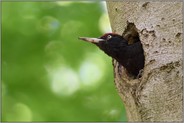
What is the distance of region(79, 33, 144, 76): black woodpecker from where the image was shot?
266cm

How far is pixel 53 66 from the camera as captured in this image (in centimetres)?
463

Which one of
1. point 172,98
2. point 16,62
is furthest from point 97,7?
point 172,98

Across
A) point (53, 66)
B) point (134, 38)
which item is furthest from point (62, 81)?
point (134, 38)

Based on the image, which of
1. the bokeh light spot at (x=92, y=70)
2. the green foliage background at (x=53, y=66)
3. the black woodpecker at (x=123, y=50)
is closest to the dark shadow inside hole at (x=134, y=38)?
the black woodpecker at (x=123, y=50)

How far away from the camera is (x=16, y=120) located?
4484mm

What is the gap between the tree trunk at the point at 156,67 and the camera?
2.18 meters

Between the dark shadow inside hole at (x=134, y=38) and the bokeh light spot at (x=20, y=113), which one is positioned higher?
the dark shadow inside hole at (x=134, y=38)

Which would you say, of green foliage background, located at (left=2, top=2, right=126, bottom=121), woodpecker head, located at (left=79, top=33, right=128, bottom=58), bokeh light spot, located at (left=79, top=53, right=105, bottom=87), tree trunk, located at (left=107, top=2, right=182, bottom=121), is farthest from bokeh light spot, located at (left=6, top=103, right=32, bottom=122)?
tree trunk, located at (left=107, top=2, right=182, bottom=121)

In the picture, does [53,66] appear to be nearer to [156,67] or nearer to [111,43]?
[111,43]

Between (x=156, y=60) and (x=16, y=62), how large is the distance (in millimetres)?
2282

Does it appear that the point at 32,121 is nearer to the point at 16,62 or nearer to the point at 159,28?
the point at 16,62

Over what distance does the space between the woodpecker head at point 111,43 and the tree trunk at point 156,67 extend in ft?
0.41

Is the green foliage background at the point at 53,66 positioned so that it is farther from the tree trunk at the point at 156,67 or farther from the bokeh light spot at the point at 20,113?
the tree trunk at the point at 156,67

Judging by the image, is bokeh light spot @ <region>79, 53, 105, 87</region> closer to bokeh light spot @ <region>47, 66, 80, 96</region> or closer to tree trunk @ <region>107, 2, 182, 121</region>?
bokeh light spot @ <region>47, 66, 80, 96</region>
